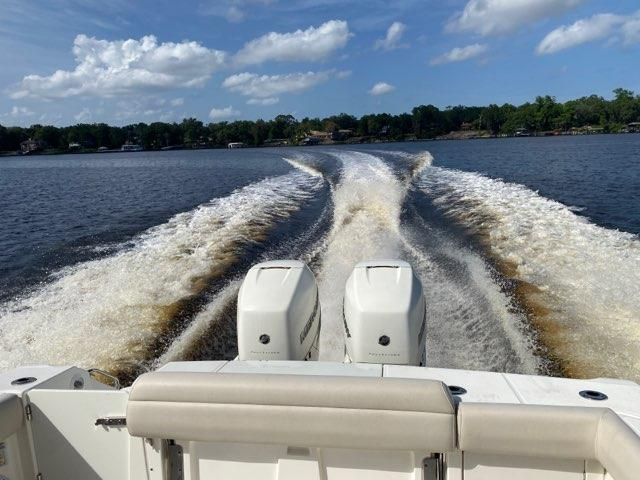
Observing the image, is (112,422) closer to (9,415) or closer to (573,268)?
(9,415)

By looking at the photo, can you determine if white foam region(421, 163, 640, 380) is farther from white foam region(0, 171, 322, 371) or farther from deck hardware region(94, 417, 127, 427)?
white foam region(0, 171, 322, 371)

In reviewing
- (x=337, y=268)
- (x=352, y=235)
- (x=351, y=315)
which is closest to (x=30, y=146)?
(x=352, y=235)

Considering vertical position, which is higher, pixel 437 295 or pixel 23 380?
pixel 23 380

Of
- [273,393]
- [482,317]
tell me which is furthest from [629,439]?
[482,317]

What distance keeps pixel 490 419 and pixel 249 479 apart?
35.6 inches

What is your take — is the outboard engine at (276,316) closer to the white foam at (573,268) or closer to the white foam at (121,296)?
the white foam at (121,296)

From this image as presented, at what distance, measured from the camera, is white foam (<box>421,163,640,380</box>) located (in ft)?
12.1

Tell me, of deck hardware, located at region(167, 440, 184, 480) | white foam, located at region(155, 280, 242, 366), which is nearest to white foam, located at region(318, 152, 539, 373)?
white foam, located at region(155, 280, 242, 366)

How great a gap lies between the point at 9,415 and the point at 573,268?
5.02 meters

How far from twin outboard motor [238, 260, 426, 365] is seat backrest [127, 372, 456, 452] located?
1.00m

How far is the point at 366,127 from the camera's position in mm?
59469

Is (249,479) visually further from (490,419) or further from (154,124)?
(154,124)

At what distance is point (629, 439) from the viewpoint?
4.81 ft

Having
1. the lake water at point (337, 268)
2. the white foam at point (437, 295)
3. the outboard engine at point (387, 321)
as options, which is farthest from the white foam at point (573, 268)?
the outboard engine at point (387, 321)
